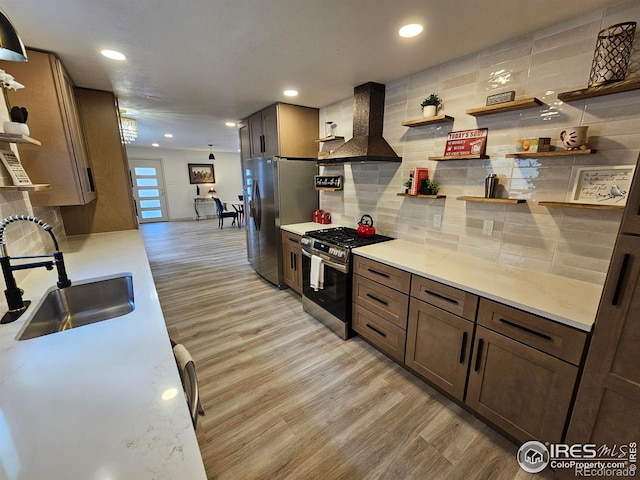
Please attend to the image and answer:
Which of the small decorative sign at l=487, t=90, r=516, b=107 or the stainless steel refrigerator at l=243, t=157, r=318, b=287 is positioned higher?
the small decorative sign at l=487, t=90, r=516, b=107

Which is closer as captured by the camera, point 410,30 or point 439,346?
point 410,30

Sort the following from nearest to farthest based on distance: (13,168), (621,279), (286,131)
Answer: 1. (621,279)
2. (13,168)
3. (286,131)

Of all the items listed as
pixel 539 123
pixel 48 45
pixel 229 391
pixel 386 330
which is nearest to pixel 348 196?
pixel 386 330

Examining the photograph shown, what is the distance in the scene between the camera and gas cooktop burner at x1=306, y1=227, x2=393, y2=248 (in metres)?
2.49

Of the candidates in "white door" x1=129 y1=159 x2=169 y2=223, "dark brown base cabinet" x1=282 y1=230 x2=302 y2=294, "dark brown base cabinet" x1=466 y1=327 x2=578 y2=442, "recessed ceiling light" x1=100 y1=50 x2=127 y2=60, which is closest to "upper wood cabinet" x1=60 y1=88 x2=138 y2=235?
"recessed ceiling light" x1=100 y1=50 x2=127 y2=60

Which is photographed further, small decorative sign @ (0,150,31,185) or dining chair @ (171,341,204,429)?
small decorative sign @ (0,150,31,185)

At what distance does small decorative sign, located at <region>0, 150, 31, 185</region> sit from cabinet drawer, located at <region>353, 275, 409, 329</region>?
237cm

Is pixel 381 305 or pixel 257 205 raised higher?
pixel 257 205

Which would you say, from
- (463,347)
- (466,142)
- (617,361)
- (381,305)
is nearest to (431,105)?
(466,142)

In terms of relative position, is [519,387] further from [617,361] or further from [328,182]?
[328,182]

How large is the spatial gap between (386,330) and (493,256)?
100 centimetres

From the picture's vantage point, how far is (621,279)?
1.10 metres

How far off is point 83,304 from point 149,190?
8.21m

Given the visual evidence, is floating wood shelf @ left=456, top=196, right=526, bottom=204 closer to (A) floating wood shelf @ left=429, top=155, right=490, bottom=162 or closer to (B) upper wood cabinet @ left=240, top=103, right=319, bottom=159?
(A) floating wood shelf @ left=429, top=155, right=490, bottom=162
